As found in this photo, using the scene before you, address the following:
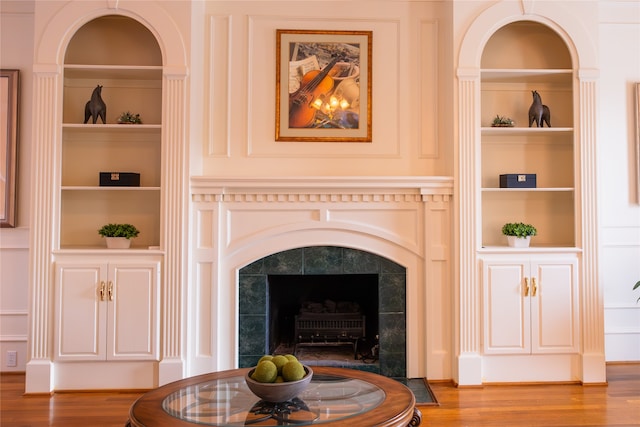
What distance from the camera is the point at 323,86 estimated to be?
3850 millimetres

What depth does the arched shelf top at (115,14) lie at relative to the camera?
11.4ft

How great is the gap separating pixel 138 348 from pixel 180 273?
0.63 meters

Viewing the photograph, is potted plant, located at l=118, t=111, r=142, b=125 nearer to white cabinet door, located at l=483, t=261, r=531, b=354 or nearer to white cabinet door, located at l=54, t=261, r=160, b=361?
white cabinet door, located at l=54, t=261, r=160, b=361

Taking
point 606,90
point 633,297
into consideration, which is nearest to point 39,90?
point 606,90

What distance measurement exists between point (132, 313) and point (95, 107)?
1591 mm

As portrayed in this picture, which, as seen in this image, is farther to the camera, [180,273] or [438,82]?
[438,82]

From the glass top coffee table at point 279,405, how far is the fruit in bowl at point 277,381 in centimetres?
4

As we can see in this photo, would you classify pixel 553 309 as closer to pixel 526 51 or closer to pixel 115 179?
pixel 526 51

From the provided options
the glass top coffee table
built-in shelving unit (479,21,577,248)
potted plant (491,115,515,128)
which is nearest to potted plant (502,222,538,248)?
built-in shelving unit (479,21,577,248)

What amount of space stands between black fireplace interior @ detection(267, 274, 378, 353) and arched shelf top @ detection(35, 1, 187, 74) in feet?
6.28

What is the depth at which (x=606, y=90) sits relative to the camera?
416 cm

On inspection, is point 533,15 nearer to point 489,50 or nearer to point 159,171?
point 489,50

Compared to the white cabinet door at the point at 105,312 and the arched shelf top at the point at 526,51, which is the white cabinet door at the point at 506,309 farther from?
the white cabinet door at the point at 105,312

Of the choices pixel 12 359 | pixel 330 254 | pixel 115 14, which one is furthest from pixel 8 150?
pixel 330 254
